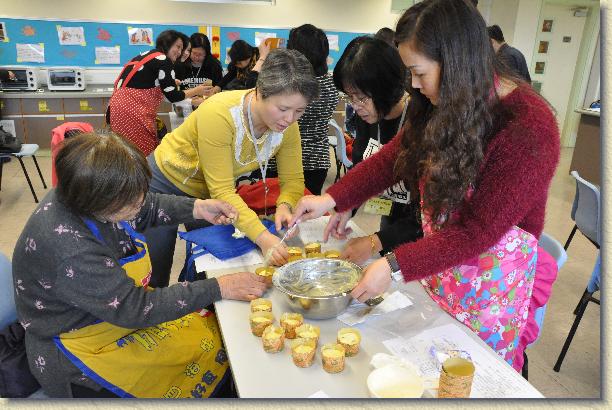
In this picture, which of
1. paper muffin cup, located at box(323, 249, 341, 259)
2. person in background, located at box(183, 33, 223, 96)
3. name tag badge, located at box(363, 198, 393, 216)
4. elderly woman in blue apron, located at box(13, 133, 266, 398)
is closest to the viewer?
elderly woman in blue apron, located at box(13, 133, 266, 398)

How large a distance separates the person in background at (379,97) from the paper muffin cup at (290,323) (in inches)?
15.9

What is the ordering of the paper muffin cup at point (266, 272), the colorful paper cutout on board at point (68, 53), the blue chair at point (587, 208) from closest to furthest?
the paper muffin cup at point (266, 272) → the blue chair at point (587, 208) → the colorful paper cutout on board at point (68, 53)

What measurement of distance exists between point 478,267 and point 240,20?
5.80m

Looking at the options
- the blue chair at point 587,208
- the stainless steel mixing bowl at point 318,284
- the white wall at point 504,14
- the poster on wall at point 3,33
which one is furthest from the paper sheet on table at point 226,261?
the white wall at point 504,14

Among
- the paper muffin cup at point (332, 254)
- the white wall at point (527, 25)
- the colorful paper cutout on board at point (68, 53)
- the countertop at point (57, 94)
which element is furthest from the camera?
the white wall at point (527, 25)

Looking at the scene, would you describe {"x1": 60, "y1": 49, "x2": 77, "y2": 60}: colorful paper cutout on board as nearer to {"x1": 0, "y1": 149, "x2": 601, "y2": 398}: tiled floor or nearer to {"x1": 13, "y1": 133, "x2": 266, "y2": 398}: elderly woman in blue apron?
{"x1": 0, "y1": 149, "x2": 601, "y2": 398}: tiled floor

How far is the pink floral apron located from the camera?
112cm

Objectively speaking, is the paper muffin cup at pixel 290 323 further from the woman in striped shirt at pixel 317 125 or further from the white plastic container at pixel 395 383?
the woman in striped shirt at pixel 317 125

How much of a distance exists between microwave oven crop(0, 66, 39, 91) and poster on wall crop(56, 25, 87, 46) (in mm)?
539

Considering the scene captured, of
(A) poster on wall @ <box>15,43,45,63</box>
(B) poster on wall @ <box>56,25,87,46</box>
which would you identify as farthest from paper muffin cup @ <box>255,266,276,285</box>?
(A) poster on wall @ <box>15,43,45,63</box>

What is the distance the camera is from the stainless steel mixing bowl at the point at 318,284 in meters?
1.18

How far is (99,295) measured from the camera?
109 centimetres

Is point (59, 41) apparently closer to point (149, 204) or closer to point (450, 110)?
point (149, 204)

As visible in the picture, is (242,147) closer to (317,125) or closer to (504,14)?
(317,125)
